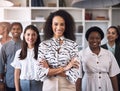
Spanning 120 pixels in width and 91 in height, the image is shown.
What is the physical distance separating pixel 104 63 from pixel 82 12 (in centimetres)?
340

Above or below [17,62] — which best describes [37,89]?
below

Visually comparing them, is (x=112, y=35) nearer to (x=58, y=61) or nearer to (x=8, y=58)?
(x=8, y=58)

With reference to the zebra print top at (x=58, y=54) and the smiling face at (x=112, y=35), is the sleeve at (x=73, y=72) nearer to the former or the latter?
the zebra print top at (x=58, y=54)

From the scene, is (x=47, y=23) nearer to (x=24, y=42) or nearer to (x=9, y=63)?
(x=24, y=42)

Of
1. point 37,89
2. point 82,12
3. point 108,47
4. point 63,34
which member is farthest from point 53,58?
point 82,12

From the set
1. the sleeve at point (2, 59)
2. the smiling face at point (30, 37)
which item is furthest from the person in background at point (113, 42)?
the sleeve at point (2, 59)

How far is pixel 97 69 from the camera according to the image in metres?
2.41

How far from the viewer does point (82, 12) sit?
5695mm

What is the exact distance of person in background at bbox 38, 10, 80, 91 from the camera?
6.07 ft

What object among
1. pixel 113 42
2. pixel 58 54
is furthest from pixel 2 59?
pixel 113 42

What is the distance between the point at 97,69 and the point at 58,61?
2.27ft

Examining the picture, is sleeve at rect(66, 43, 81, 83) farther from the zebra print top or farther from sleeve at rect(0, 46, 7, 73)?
sleeve at rect(0, 46, 7, 73)

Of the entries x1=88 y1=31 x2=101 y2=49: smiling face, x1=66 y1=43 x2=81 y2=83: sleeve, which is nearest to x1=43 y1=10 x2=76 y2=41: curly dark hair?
x1=66 y1=43 x2=81 y2=83: sleeve

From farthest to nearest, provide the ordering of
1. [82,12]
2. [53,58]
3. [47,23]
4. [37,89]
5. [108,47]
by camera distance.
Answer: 1. [82,12]
2. [108,47]
3. [37,89]
4. [47,23]
5. [53,58]
